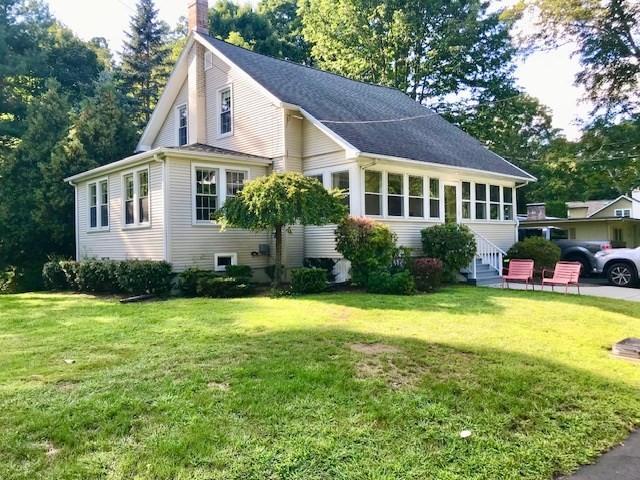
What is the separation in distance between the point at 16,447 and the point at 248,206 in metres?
8.45

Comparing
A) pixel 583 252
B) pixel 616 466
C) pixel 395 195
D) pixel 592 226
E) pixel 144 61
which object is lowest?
pixel 616 466

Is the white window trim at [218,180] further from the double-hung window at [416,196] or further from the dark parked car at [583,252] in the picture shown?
the dark parked car at [583,252]

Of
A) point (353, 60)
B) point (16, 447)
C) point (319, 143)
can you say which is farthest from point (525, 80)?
point (16, 447)

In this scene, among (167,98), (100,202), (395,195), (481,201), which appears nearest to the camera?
(395,195)

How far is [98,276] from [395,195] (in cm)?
904

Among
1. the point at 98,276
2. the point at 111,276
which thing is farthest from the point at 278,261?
the point at 98,276

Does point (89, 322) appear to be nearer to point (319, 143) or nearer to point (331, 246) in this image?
point (331, 246)

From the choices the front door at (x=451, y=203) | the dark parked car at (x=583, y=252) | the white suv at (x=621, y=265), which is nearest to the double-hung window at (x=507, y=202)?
the dark parked car at (x=583, y=252)

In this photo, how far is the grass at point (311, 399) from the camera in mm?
3297

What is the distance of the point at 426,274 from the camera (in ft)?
40.6

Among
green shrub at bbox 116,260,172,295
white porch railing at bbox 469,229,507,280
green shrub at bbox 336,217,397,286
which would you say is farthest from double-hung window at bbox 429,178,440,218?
green shrub at bbox 116,260,172,295

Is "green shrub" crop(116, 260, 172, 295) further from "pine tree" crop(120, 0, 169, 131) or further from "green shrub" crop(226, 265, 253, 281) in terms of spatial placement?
"pine tree" crop(120, 0, 169, 131)

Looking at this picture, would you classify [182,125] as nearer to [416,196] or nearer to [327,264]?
[327,264]

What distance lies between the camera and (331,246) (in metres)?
14.0
